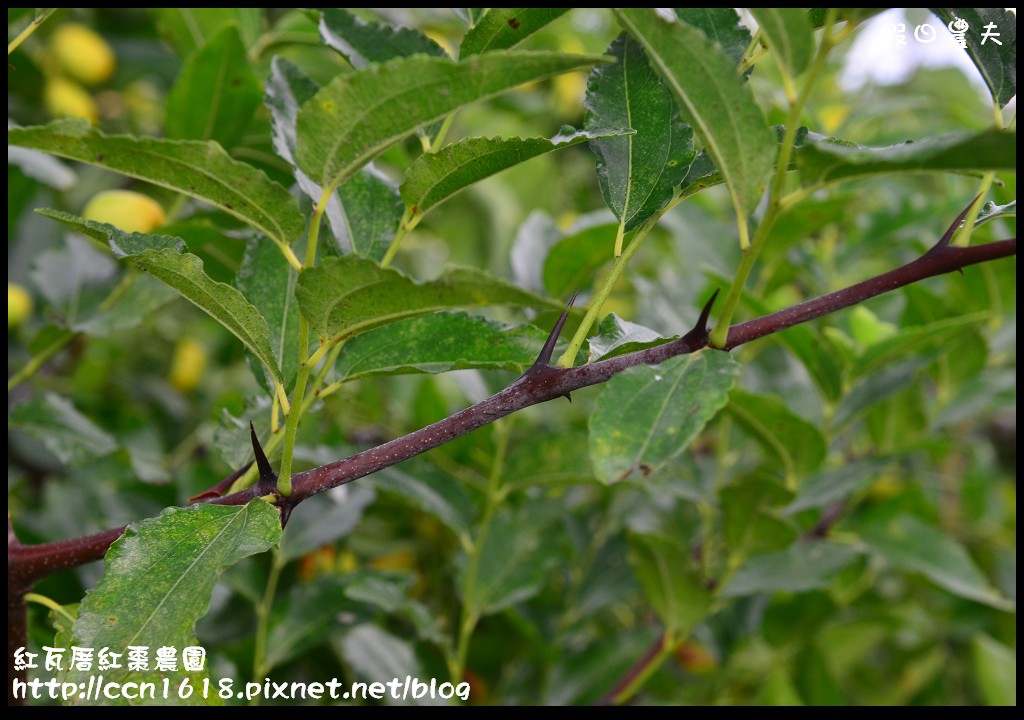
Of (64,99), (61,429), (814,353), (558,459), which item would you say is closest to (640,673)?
(558,459)

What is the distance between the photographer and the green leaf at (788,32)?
1.30ft

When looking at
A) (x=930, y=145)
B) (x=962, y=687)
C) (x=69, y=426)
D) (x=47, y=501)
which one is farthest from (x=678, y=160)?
(x=962, y=687)

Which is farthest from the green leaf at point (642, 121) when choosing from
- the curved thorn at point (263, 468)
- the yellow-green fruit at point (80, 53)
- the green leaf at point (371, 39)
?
the yellow-green fruit at point (80, 53)

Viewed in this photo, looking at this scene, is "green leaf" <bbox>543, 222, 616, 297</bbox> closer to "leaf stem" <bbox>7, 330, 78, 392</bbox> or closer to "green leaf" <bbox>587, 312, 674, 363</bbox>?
"green leaf" <bbox>587, 312, 674, 363</bbox>

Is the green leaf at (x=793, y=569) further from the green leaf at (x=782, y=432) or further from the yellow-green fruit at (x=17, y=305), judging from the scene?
the yellow-green fruit at (x=17, y=305)

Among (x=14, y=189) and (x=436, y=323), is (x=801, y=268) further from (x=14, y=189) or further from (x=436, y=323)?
(x=14, y=189)

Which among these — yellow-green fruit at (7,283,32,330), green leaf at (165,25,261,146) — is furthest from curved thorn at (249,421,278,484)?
yellow-green fruit at (7,283,32,330)

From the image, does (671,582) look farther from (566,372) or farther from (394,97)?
(394,97)

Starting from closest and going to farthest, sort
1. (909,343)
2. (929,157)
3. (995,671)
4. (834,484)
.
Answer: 1. (929,157)
2. (909,343)
3. (834,484)
4. (995,671)

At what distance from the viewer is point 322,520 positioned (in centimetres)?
80

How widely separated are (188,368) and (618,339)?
935mm

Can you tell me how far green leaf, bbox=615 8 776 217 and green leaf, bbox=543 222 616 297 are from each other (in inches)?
11.3

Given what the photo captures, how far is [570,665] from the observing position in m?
0.89

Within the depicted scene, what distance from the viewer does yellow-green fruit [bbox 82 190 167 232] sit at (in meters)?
0.79
